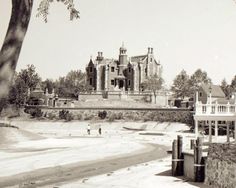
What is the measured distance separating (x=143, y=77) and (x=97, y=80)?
1442 cm

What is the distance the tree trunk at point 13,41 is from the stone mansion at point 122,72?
371 feet

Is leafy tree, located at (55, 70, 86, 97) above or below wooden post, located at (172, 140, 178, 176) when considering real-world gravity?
above

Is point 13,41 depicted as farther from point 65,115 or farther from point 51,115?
point 51,115

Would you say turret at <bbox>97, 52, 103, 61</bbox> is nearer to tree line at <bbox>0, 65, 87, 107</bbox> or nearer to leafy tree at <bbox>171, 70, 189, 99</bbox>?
tree line at <bbox>0, 65, 87, 107</bbox>

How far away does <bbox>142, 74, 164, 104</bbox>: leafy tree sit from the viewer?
114 meters

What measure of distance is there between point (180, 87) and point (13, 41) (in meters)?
113

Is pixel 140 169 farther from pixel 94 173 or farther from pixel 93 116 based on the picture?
pixel 93 116

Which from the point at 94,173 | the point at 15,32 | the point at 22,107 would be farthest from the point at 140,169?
the point at 22,107

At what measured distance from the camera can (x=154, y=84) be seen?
378 ft

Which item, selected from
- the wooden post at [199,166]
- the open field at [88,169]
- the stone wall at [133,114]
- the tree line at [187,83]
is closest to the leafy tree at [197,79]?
the tree line at [187,83]

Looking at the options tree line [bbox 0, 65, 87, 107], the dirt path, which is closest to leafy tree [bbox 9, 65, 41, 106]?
tree line [bbox 0, 65, 87, 107]

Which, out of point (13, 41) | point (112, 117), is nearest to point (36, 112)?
point (112, 117)

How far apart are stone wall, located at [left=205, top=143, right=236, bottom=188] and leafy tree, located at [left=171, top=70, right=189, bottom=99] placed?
326 feet

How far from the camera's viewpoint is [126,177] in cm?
2356
